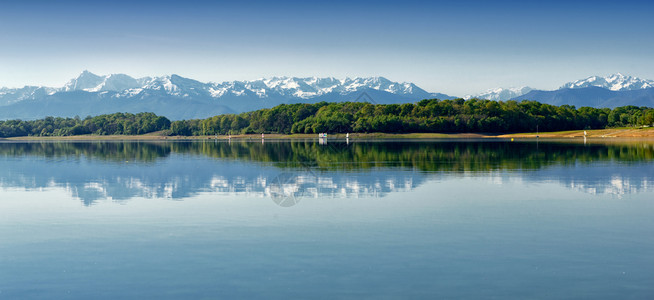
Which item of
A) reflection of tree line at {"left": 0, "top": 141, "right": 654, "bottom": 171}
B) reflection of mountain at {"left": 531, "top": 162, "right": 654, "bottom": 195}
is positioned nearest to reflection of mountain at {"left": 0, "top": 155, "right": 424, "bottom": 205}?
reflection of tree line at {"left": 0, "top": 141, "right": 654, "bottom": 171}

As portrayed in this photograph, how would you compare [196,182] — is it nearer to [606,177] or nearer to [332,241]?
[332,241]

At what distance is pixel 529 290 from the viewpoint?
48.5 feet

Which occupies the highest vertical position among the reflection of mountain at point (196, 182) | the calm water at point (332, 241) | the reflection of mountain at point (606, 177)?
the reflection of mountain at point (196, 182)

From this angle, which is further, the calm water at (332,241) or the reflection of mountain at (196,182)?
the reflection of mountain at (196,182)

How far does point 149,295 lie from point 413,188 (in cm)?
2360

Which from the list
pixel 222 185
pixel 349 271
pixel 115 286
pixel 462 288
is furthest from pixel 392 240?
pixel 222 185

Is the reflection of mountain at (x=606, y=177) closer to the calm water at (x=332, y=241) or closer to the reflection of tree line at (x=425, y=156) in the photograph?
the calm water at (x=332, y=241)

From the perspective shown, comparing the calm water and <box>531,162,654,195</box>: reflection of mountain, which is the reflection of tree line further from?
the calm water

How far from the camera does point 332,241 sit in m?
20.5

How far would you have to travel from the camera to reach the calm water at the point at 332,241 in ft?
50.3

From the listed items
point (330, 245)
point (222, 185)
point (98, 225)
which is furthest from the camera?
point (222, 185)

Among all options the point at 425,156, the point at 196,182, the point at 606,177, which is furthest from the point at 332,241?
the point at 425,156

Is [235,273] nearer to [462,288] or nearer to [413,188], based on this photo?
[462,288]

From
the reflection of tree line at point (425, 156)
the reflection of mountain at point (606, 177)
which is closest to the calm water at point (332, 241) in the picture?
the reflection of mountain at point (606, 177)
